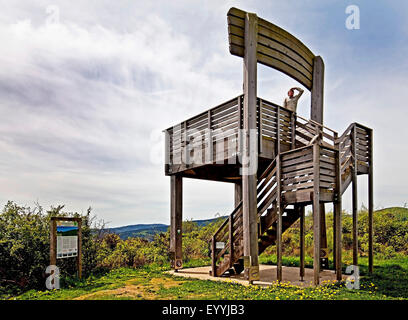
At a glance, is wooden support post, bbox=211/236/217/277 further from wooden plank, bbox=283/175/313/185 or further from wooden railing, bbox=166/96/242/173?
wooden plank, bbox=283/175/313/185

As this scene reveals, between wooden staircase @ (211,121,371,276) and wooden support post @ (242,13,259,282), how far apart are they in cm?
66

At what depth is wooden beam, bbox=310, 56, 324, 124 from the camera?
13.4 meters

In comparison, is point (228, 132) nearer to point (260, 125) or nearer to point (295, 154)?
point (260, 125)

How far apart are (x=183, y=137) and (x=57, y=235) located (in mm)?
5466

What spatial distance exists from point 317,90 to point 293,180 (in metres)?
5.09

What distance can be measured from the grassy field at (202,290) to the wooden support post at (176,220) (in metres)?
1.58

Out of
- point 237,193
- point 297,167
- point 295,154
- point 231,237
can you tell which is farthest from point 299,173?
point 237,193

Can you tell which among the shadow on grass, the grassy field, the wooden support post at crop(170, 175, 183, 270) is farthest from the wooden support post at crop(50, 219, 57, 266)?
the shadow on grass

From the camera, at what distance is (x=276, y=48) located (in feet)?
36.7

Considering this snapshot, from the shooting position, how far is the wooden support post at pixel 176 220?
43.5ft

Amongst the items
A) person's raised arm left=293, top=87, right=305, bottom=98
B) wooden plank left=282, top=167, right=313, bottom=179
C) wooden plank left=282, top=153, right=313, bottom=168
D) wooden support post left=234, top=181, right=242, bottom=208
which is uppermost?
person's raised arm left=293, top=87, right=305, bottom=98

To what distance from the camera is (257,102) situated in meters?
10.7
